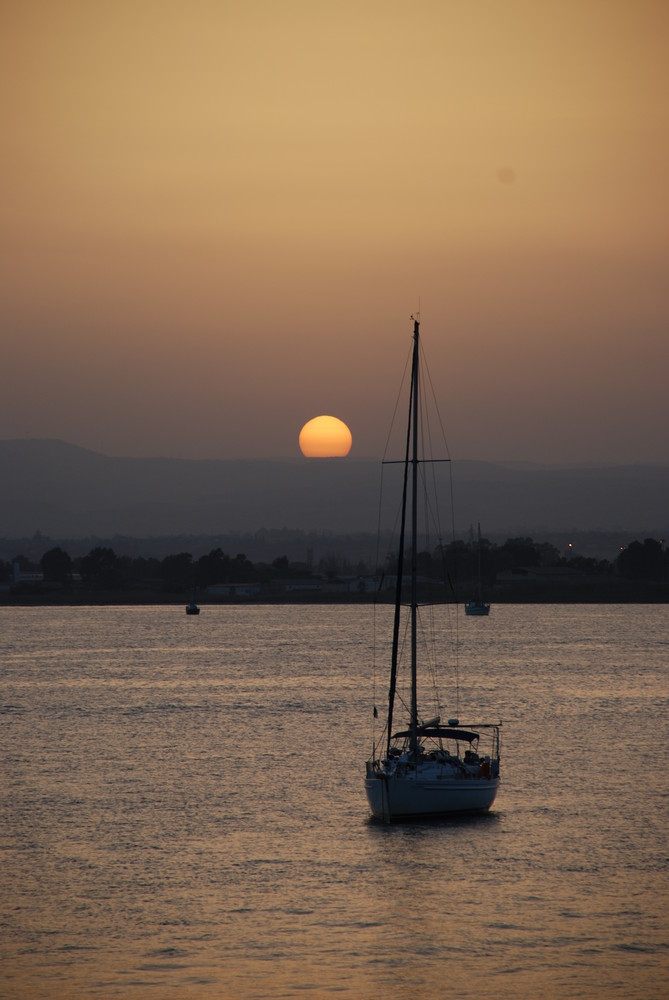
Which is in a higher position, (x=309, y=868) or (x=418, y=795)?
(x=418, y=795)

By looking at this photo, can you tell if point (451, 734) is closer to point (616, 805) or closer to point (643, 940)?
point (616, 805)

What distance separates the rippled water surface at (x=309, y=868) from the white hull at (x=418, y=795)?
65cm

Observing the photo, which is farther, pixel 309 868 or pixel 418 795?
pixel 418 795

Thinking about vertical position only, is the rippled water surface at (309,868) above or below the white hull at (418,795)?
below

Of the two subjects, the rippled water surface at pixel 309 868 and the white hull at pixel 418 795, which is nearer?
the rippled water surface at pixel 309 868

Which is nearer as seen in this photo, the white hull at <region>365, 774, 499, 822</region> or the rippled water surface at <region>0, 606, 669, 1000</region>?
the rippled water surface at <region>0, 606, 669, 1000</region>

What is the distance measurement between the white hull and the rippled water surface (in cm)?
65

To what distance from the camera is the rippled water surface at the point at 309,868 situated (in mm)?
35844

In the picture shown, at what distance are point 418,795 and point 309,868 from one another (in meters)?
6.61

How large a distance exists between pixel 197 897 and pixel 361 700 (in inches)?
2603

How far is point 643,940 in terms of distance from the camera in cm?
3862

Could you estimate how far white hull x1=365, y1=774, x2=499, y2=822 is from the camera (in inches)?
2045

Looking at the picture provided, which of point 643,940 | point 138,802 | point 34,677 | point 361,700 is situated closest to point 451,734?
point 138,802

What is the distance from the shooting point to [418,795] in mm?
52094
